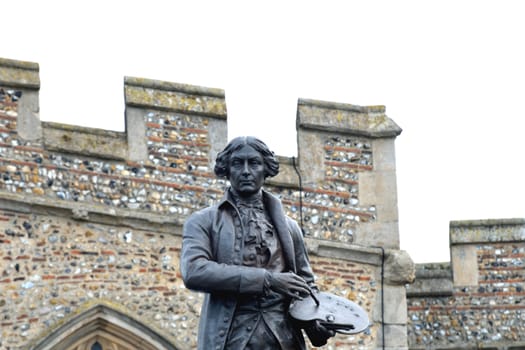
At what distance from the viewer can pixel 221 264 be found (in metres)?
7.63

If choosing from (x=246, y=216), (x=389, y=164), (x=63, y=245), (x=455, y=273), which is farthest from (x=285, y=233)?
(x=455, y=273)

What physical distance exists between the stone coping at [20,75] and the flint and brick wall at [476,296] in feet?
16.1

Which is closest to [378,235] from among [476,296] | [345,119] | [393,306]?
[393,306]

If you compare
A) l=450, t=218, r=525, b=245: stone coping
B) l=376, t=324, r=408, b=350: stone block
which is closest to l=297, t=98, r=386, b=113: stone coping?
l=450, t=218, r=525, b=245: stone coping

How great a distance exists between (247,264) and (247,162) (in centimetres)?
49

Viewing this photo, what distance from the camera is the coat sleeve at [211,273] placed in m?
7.54

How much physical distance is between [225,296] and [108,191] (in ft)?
29.3

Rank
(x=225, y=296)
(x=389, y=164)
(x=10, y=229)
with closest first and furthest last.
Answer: (x=225, y=296) → (x=10, y=229) → (x=389, y=164)

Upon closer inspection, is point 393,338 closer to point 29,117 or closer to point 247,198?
point 29,117

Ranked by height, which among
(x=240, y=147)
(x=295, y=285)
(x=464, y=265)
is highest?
(x=464, y=265)

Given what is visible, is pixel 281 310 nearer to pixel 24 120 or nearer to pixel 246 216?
pixel 246 216

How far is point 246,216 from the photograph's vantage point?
7879 mm

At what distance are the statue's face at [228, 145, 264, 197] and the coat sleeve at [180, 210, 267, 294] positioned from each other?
1.04ft

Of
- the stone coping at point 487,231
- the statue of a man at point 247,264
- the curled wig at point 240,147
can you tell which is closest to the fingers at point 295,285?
the statue of a man at point 247,264
